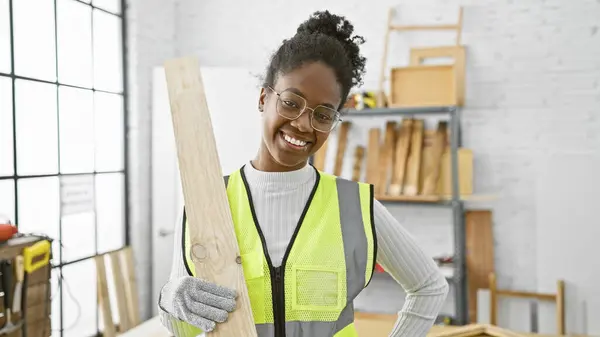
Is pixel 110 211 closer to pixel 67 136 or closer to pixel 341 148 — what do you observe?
pixel 67 136

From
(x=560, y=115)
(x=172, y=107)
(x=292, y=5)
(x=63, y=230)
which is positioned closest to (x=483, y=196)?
(x=560, y=115)

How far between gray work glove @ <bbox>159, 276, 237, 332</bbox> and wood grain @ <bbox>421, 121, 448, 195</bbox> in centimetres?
292

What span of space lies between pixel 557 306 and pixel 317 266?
299cm

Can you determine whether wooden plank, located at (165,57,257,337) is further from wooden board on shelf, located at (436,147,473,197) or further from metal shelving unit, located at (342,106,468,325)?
wooden board on shelf, located at (436,147,473,197)

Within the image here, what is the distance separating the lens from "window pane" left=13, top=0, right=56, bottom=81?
9.55 ft

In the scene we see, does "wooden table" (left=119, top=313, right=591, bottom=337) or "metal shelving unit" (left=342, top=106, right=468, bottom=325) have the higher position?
"metal shelving unit" (left=342, top=106, right=468, bottom=325)

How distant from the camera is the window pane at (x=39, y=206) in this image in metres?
2.94

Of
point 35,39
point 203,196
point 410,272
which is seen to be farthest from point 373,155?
point 203,196

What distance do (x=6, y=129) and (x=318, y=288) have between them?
2330mm

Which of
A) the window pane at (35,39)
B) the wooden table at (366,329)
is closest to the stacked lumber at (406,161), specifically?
the wooden table at (366,329)

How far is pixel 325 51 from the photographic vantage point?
113 cm

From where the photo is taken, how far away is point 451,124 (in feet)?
11.6

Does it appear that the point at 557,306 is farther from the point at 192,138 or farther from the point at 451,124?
the point at 192,138

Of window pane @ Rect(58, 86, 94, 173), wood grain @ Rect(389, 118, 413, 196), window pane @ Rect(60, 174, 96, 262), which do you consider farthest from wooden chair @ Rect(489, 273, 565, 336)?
window pane @ Rect(58, 86, 94, 173)
